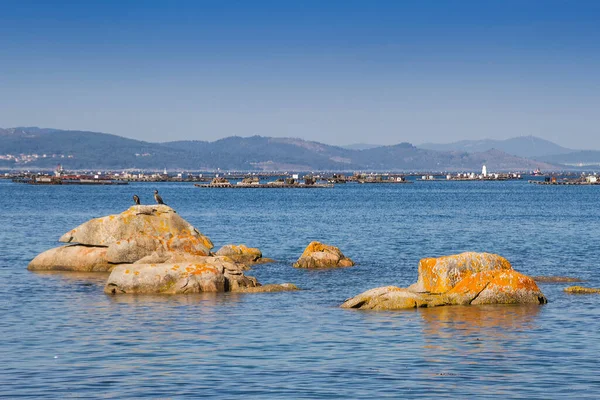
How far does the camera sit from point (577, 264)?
41969 millimetres

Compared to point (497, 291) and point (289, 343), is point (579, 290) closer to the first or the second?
point (497, 291)

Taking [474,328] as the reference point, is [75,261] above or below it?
below

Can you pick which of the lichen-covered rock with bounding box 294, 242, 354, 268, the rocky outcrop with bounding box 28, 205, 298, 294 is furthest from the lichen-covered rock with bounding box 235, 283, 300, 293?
the lichen-covered rock with bounding box 294, 242, 354, 268

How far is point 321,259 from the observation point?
40.8m

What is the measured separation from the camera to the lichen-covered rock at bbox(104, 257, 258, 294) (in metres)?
31.0

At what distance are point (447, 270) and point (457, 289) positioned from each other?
42.6 inches

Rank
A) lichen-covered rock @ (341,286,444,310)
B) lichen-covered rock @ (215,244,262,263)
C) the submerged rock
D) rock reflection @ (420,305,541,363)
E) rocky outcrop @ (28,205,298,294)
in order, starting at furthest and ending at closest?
lichen-covered rock @ (215,244,262,263), rocky outcrop @ (28,205,298,294), the submerged rock, lichen-covered rock @ (341,286,444,310), rock reflection @ (420,305,541,363)

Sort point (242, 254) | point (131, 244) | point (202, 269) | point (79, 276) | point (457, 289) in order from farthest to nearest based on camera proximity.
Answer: point (242, 254) < point (131, 244) < point (79, 276) < point (202, 269) < point (457, 289)

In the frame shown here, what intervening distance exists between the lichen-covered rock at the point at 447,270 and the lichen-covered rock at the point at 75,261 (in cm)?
1526

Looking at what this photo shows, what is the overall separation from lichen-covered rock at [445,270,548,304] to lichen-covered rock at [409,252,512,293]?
70 centimetres

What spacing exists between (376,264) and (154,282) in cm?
1445

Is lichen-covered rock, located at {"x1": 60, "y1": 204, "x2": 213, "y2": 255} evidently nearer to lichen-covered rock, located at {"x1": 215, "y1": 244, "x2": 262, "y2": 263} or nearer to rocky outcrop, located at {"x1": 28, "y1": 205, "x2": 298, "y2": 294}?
rocky outcrop, located at {"x1": 28, "y1": 205, "x2": 298, "y2": 294}

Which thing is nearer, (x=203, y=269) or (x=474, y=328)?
(x=474, y=328)

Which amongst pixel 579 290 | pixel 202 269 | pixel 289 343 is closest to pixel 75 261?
pixel 202 269
